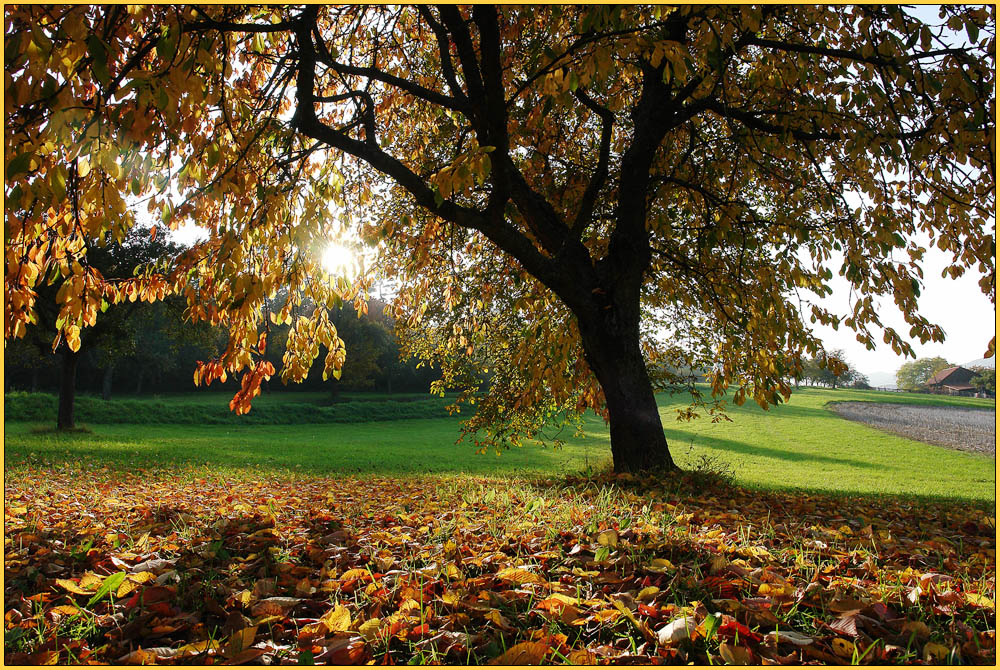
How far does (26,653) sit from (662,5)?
14.4 ft

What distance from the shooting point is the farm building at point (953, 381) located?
125ft

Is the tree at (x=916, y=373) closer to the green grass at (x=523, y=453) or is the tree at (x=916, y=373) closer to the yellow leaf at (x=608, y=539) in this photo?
the green grass at (x=523, y=453)

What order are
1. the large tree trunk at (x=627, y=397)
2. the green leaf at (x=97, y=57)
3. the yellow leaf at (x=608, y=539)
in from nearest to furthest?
the green leaf at (x=97, y=57) < the yellow leaf at (x=608, y=539) < the large tree trunk at (x=627, y=397)

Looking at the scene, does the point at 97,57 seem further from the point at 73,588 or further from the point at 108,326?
the point at 108,326

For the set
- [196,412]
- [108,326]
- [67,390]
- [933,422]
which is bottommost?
[196,412]

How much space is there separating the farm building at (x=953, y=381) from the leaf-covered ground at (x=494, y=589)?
149 ft

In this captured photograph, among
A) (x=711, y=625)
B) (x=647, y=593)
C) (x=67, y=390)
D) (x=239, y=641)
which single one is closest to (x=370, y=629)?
(x=239, y=641)

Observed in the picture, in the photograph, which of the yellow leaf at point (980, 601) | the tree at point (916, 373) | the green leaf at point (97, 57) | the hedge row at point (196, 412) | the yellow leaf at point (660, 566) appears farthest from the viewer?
the tree at point (916, 373)

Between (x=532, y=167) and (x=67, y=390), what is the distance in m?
18.9

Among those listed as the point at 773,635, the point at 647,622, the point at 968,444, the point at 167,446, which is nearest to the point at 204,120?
the point at 647,622

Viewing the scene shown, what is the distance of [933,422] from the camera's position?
27578 mm

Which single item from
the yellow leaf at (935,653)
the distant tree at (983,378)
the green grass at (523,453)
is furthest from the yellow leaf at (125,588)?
the distant tree at (983,378)

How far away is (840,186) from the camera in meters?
6.11

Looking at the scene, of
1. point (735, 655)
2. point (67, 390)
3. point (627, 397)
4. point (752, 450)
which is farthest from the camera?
point (752, 450)
